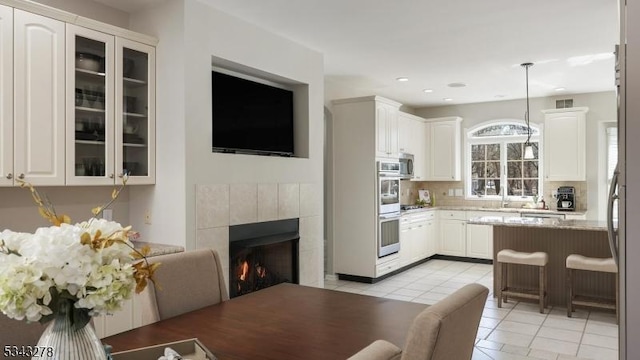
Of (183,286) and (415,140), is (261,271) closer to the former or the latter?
(183,286)

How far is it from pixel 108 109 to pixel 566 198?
6448mm

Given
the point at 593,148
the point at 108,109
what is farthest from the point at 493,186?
the point at 108,109

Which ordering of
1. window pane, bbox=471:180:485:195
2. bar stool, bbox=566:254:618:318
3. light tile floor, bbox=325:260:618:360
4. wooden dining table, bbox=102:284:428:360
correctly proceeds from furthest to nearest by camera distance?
window pane, bbox=471:180:485:195
bar stool, bbox=566:254:618:318
light tile floor, bbox=325:260:618:360
wooden dining table, bbox=102:284:428:360

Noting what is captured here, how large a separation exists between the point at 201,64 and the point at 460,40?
2.45 metres

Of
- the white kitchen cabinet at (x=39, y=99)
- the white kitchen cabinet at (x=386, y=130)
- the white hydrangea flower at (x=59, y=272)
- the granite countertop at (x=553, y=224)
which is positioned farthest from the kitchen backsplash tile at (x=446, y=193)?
the white hydrangea flower at (x=59, y=272)

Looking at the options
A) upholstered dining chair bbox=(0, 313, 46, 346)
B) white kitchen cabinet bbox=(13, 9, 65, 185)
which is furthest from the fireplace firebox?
upholstered dining chair bbox=(0, 313, 46, 346)

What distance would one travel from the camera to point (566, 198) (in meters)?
7.05

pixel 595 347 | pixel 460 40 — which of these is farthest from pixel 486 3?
pixel 595 347

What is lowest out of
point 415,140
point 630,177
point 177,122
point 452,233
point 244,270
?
point 452,233

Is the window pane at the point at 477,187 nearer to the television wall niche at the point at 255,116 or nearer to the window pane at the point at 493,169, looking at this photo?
the window pane at the point at 493,169

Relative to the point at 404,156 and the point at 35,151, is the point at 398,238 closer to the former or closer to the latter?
the point at 404,156

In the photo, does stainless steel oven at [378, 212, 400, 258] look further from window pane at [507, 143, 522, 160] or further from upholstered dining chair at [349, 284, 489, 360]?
upholstered dining chair at [349, 284, 489, 360]

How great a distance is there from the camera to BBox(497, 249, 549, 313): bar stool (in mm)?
4750

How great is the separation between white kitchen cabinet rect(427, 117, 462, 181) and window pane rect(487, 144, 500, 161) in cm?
51
